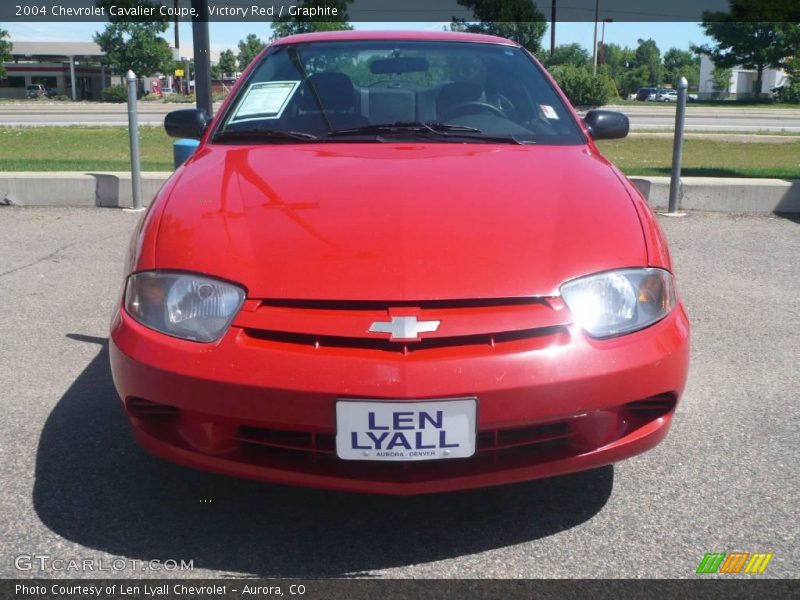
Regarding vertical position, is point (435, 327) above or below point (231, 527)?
above

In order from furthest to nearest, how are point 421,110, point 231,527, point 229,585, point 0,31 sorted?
point 0,31, point 421,110, point 231,527, point 229,585

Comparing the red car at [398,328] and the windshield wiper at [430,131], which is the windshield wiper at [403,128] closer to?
the windshield wiper at [430,131]

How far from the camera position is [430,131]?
314 cm

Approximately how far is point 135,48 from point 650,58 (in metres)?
91.3

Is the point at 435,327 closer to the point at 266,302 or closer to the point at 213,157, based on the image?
the point at 266,302

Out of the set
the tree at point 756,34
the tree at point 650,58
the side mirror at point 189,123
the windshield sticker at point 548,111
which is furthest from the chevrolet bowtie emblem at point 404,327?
the tree at point 650,58

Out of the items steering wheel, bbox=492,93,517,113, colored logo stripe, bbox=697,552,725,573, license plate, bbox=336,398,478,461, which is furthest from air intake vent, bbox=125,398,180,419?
steering wheel, bbox=492,93,517,113

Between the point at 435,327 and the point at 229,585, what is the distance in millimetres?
839

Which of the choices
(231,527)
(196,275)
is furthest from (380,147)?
(231,527)

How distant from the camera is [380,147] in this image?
2.99 metres

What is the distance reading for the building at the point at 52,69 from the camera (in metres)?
63.1

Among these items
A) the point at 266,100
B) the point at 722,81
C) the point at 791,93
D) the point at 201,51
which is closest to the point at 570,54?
the point at 722,81

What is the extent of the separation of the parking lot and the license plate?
0.37m

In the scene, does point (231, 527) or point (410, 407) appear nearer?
point (410, 407)
